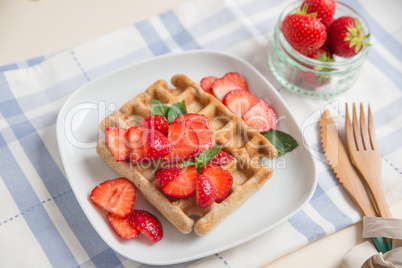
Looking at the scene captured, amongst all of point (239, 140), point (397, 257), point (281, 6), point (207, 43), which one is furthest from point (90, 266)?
point (281, 6)

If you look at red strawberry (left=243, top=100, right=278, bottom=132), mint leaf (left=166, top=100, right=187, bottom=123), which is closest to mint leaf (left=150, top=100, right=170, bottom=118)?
mint leaf (left=166, top=100, right=187, bottom=123)

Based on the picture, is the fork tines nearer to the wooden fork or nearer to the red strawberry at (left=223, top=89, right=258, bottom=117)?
the wooden fork

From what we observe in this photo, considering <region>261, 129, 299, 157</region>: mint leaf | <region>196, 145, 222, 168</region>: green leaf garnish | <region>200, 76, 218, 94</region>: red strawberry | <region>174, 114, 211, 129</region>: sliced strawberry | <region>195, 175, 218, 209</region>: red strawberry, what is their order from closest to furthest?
<region>195, 175, 218, 209</region>: red strawberry
<region>196, 145, 222, 168</region>: green leaf garnish
<region>174, 114, 211, 129</region>: sliced strawberry
<region>261, 129, 299, 157</region>: mint leaf
<region>200, 76, 218, 94</region>: red strawberry

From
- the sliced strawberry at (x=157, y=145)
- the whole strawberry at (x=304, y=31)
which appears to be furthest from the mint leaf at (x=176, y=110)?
the whole strawberry at (x=304, y=31)

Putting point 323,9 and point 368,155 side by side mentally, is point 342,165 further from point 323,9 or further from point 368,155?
point 323,9

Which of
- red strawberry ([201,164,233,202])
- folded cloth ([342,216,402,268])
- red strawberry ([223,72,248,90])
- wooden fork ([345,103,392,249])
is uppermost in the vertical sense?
red strawberry ([223,72,248,90])

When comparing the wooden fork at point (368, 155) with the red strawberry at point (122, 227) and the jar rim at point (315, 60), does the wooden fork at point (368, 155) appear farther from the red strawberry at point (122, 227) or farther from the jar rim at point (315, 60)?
the red strawberry at point (122, 227)
